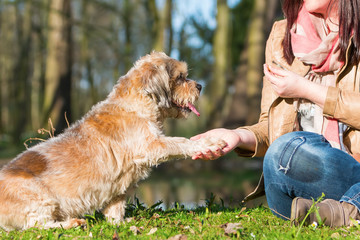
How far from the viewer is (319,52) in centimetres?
357

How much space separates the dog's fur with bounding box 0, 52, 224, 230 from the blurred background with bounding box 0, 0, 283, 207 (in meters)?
0.70

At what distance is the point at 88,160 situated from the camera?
3.63 metres

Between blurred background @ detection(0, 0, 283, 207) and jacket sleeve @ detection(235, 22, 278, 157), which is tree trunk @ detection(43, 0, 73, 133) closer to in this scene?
blurred background @ detection(0, 0, 283, 207)

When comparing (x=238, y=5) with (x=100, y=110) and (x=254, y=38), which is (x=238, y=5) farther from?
Result: (x=100, y=110)

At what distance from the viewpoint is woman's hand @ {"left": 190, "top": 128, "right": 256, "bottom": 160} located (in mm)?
3713

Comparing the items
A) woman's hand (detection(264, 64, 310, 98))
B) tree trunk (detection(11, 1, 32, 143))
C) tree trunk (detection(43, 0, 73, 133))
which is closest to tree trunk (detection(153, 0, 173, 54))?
tree trunk (detection(43, 0, 73, 133))

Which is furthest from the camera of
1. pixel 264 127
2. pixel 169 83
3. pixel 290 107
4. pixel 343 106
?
pixel 169 83

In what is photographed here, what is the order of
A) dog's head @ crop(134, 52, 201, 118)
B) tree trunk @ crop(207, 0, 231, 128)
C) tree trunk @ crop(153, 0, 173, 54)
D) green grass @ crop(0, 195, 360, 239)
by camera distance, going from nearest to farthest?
green grass @ crop(0, 195, 360, 239) < dog's head @ crop(134, 52, 201, 118) < tree trunk @ crop(153, 0, 173, 54) < tree trunk @ crop(207, 0, 231, 128)

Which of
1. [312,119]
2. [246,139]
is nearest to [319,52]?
[312,119]

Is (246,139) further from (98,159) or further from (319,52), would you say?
(98,159)

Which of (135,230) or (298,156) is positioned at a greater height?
(298,156)

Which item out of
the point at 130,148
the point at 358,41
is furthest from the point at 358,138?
the point at 130,148

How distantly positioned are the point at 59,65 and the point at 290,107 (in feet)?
38.7

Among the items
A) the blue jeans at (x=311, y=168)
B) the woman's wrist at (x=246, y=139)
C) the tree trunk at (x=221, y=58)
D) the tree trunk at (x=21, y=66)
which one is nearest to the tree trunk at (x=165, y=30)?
the tree trunk at (x=221, y=58)
